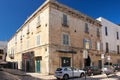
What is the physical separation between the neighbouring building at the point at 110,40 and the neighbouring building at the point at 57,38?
14.4 ft

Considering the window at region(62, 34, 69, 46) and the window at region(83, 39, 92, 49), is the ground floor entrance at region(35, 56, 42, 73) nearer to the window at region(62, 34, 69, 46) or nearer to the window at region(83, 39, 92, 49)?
the window at region(62, 34, 69, 46)

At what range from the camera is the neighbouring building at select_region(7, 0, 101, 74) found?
73.4 ft

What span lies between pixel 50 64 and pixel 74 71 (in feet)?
13.0

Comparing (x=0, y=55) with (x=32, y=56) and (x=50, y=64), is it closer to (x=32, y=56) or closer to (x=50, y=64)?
(x=32, y=56)

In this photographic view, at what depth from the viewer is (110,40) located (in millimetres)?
35938

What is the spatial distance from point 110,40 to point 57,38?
17536 mm

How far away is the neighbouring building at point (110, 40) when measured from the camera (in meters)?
33.9

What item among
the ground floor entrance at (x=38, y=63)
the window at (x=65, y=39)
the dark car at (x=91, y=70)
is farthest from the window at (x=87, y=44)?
the ground floor entrance at (x=38, y=63)

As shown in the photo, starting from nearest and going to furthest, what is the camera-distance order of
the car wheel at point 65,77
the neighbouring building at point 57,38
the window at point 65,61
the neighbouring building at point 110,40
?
the car wheel at point 65,77 → the neighbouring building at point 57,38 → the window at point 65,61 → the neighbouring building at point 110,40

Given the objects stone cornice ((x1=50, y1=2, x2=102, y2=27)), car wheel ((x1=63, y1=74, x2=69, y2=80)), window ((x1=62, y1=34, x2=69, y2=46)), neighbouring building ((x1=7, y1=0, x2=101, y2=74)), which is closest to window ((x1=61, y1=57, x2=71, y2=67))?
→ neighbouring building ((x1=7, y1=0, x2=101, y2=74))

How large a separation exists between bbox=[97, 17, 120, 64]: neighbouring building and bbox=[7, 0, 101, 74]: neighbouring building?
172 inches

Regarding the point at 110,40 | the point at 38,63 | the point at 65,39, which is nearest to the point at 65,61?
the point at 65,39

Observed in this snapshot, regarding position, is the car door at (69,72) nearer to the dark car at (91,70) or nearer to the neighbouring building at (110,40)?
the dark car at (91,70)

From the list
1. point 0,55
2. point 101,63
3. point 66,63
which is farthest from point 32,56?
point 0,55
